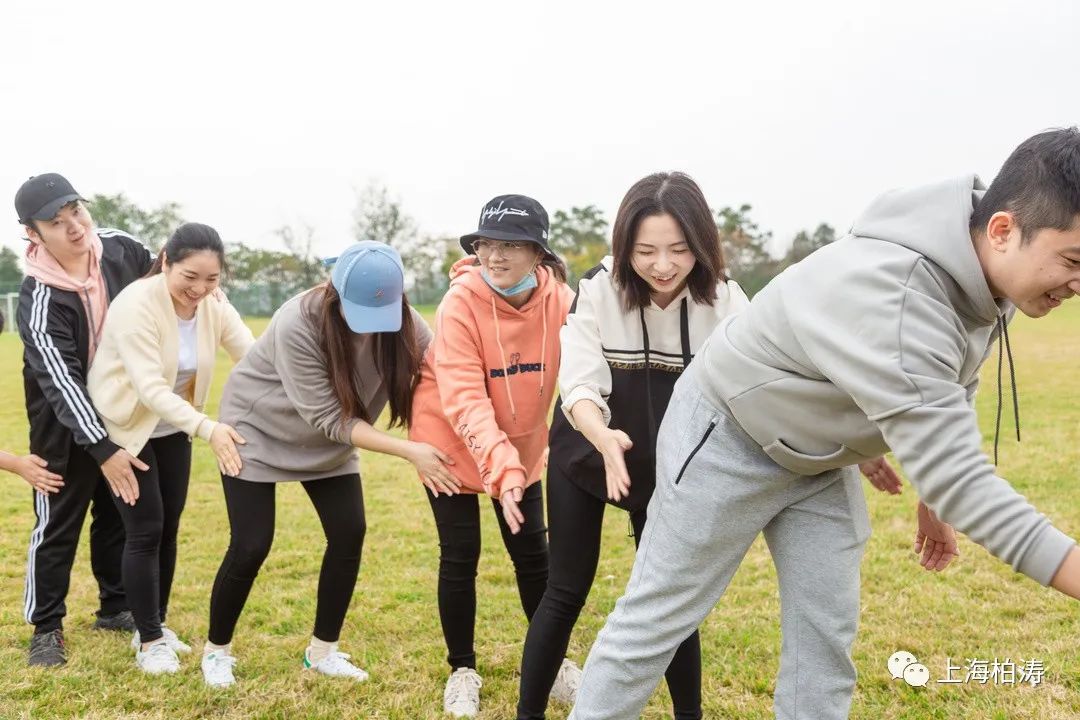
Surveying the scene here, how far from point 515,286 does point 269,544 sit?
131 centimetres

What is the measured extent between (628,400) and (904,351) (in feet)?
3.45

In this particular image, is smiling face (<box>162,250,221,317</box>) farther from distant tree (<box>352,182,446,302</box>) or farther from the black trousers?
distant tree (<box>352,182,446,302</box>)

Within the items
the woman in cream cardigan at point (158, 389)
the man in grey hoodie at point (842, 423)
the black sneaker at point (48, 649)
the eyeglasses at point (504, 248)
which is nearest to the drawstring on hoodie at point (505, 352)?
the eyeglasses at point (504, 248)

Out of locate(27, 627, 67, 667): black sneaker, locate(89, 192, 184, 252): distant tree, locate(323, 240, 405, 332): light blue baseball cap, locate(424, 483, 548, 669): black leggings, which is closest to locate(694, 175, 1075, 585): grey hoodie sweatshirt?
locate(424, 483, 548, 669): black leggings

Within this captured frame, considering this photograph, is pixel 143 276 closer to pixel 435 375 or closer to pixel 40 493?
pixel 40 493

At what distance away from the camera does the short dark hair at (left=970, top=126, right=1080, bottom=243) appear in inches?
69.9

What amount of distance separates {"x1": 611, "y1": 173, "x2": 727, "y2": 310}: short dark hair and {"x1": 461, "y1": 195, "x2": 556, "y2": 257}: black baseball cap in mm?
353

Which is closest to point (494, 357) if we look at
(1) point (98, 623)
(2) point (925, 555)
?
(2) point (925, 555)

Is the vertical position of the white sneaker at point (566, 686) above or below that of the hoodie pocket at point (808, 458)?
below

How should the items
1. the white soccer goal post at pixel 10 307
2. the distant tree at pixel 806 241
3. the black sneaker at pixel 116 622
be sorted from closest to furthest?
the black sneaker at pixel 116 622
the white soccer goal post at pixel 10 307
the distant tree at pixel 806 241

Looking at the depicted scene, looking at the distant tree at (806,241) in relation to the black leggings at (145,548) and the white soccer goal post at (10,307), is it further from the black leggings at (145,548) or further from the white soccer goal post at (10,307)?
the black leggings at (145,548)

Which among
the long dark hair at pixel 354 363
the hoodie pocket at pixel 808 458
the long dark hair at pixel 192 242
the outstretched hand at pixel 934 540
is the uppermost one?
the long dark hair at pixel 192 242

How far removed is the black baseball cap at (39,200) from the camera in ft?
11.7

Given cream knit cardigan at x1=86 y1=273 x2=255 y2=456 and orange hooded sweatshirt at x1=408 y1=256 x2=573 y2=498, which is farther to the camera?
cream knit cardigan at x1=86 y1=273 x2=255 y2=456
